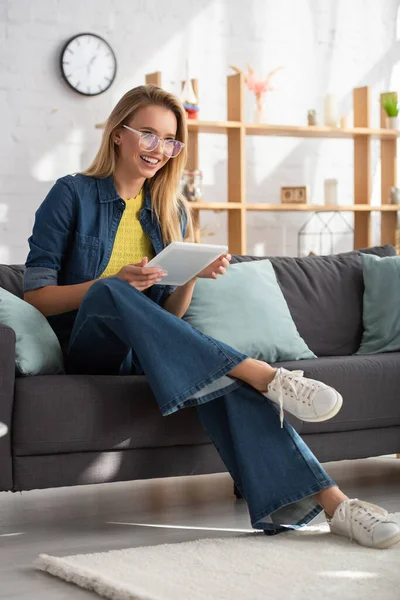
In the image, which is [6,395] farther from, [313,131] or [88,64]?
[313,131]

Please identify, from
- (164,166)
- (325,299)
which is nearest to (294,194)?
(325,299)

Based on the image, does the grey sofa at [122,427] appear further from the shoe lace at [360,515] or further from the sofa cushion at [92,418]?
the shoe lace at [360,515]

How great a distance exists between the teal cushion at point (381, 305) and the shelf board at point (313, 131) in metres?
1.98

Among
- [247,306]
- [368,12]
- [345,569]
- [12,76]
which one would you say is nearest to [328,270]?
[247,306]

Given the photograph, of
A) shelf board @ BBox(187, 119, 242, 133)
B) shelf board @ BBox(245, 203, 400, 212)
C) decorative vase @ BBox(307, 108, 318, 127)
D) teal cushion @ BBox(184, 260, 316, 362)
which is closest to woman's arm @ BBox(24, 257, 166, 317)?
teal cushion @ BBox(184, 260, 316, 362)

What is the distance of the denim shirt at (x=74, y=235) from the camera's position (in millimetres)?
2701

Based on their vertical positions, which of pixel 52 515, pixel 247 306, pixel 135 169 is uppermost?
pixel 135 169

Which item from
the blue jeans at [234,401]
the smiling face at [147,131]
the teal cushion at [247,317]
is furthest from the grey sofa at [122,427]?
the smiling face at [147,131]

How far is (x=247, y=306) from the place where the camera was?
3.19 m

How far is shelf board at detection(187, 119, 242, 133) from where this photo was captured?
5.16 metres

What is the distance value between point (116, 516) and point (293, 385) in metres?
0.80

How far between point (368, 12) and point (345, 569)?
16.2 feet

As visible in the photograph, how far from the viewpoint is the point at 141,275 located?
239 cm

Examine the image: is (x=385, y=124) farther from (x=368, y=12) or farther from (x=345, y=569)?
(x=345, y=569)
